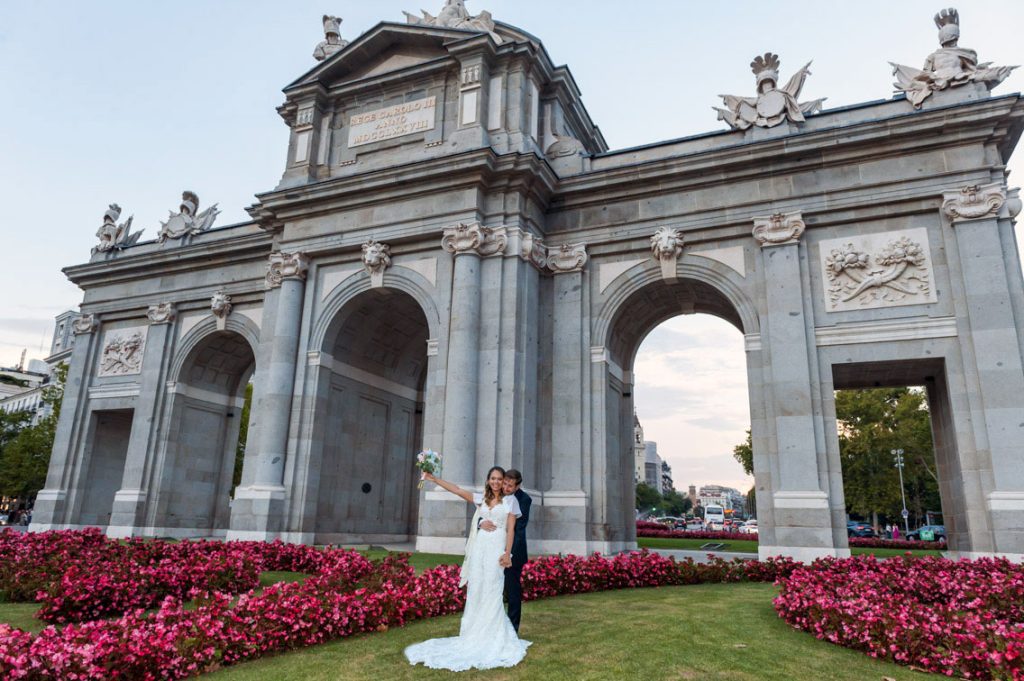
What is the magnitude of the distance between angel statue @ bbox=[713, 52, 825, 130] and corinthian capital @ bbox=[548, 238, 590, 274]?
209 inches

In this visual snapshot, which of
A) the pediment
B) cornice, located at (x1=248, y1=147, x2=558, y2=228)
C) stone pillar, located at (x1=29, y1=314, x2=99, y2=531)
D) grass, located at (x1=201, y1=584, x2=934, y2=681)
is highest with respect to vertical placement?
the pediment

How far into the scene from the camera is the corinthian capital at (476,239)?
18109mm

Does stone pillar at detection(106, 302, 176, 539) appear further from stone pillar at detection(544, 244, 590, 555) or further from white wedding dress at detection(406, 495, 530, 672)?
white wedding dress at detection(406, 495, 530, 672)

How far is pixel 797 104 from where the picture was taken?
712 inches

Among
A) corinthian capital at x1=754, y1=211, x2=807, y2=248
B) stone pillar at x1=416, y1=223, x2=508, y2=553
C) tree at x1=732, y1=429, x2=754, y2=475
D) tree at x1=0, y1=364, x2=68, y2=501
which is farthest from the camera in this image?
tree at x1=732, y1=429, x2=754, y2=475

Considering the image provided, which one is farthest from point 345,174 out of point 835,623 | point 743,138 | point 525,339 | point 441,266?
point 835,623

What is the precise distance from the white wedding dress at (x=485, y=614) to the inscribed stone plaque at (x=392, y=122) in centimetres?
1561

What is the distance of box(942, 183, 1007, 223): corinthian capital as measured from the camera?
1551 cm

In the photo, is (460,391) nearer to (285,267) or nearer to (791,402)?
(285,267)

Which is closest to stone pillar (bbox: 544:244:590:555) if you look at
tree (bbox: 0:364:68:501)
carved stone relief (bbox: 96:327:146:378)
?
carved stone relief (bbox: 96:327:146:378)

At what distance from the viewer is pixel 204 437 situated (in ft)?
84.3

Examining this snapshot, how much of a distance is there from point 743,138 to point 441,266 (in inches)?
351

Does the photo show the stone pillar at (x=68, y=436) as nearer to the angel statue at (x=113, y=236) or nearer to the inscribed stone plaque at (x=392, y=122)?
the angel statue at (x=113, y=236)

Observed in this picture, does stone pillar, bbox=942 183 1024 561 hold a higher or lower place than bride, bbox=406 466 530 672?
higher
